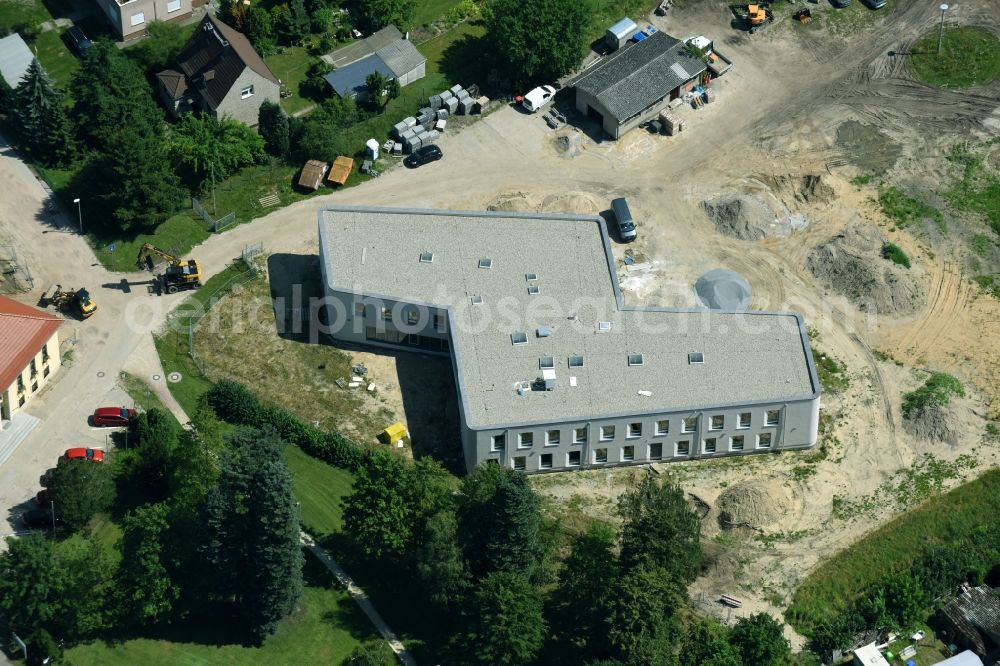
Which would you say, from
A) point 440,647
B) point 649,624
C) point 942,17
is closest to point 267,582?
point 440,647

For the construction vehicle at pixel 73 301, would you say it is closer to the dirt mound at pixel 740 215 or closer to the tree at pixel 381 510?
the tree at pixel 381 510

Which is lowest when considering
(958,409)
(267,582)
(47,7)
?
(958,409)

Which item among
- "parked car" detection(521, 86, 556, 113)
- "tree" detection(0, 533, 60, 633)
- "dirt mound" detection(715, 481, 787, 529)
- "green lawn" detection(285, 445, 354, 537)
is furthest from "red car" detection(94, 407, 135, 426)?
"parked car" detection(521, 86, 556, 113)

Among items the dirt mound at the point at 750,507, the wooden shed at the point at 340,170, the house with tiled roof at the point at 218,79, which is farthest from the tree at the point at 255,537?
the house with tiled roof at the point at 218,79

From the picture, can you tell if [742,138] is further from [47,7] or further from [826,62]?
[47,7]

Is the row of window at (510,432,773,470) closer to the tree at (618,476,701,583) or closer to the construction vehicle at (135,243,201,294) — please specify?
the tree at (618,476,701,583)

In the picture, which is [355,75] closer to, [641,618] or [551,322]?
[551,322]

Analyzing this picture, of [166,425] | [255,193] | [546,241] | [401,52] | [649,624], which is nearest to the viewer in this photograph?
[649,624]
